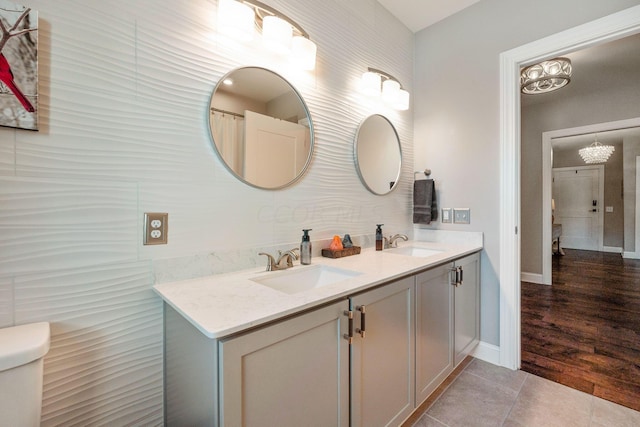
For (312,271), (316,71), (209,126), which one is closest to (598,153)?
(316,71)

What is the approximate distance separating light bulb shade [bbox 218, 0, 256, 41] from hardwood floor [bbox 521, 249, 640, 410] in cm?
267

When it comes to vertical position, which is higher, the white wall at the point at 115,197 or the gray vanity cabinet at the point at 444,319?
the white wall at the point at 115,197

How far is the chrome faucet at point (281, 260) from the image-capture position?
1296mm

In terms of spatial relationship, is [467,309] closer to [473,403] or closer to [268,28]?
[473,403]

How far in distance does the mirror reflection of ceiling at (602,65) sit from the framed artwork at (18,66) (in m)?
3.66

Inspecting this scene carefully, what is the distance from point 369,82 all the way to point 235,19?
0.99m

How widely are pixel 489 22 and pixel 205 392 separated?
2763mm

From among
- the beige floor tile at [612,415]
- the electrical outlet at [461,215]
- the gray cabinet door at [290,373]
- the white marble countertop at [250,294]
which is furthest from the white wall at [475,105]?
the gray cabinet door at [290,373]

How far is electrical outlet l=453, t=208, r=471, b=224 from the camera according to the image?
6.93ft

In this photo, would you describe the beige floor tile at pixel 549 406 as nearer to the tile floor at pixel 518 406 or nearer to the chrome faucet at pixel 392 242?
the tile floor at pixel 518 406

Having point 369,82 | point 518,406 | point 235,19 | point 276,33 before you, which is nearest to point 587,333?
point 518,406

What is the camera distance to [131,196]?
1009 mm

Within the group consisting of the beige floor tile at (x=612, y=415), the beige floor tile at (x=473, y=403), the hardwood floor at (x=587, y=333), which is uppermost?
the hardwood floor at (x=587, y=333)

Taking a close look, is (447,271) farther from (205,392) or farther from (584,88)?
(584,88)
